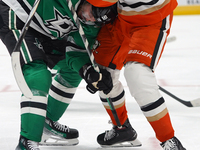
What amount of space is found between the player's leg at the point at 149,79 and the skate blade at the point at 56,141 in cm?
48

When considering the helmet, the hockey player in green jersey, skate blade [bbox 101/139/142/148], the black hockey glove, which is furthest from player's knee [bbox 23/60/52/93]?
skate blade [bbox 101/139/142/148]

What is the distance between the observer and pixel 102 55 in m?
1.62

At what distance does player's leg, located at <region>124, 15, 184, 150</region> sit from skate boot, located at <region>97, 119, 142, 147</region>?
12.6 inches

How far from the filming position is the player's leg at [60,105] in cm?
176

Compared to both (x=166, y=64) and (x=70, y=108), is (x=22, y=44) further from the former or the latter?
(x=166, y=64)

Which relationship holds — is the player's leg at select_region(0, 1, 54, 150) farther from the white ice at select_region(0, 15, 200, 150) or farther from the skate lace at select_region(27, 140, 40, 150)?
the white ice at select_region(0, 15, 200, 150)

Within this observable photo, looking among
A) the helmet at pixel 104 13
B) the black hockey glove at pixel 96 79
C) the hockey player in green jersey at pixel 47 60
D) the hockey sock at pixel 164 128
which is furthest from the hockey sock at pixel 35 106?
the hockey sock at pixel 164 128

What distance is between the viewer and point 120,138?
1697 mm

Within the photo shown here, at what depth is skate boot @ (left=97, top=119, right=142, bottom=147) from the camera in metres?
1.69

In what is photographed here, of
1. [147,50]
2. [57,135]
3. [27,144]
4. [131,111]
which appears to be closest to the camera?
[27,144]

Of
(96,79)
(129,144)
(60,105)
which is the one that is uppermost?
(96,79)

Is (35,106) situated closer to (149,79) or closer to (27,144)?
(27,144)

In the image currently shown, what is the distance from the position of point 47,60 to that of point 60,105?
15.4 inches

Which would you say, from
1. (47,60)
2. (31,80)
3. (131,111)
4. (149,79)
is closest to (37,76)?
(31,80)
